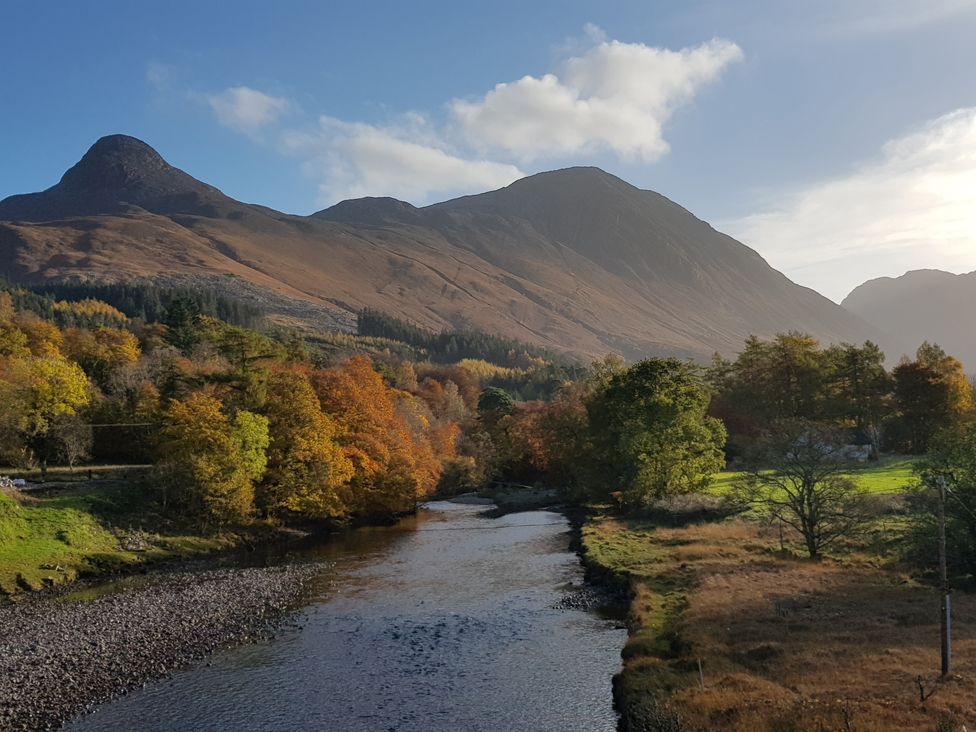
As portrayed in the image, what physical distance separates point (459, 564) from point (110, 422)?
5424 centimetres

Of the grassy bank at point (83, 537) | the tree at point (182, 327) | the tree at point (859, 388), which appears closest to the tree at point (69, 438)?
the grassy bank at point (83, 537)

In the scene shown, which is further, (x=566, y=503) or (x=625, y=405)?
(x=566, y=503)

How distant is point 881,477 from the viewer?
75.3m

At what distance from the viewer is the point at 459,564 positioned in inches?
2172

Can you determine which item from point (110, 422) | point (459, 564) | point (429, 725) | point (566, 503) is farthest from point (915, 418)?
point (110, 422)

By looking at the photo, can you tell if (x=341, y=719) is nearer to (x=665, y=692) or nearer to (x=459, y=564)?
(x=665, y=692)

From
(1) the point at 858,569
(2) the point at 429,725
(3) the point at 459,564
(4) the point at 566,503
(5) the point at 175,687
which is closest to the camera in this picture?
(2) the point at 429,725

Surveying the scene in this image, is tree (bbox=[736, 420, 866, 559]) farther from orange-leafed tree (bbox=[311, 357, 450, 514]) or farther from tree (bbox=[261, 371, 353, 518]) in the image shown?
orange-leafed tree (bbox=[311, 357, 450, 514])

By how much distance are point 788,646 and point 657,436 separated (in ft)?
147

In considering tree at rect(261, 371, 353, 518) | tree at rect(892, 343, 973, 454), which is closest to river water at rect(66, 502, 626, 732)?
tree at rect(261, 371, 353, 518)

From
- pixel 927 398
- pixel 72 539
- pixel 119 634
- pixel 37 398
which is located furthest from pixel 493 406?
pixel 119 634

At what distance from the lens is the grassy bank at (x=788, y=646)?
71.4 feet

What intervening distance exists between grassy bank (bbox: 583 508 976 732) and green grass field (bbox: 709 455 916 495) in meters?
17.9

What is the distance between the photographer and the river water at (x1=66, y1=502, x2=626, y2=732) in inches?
1078
